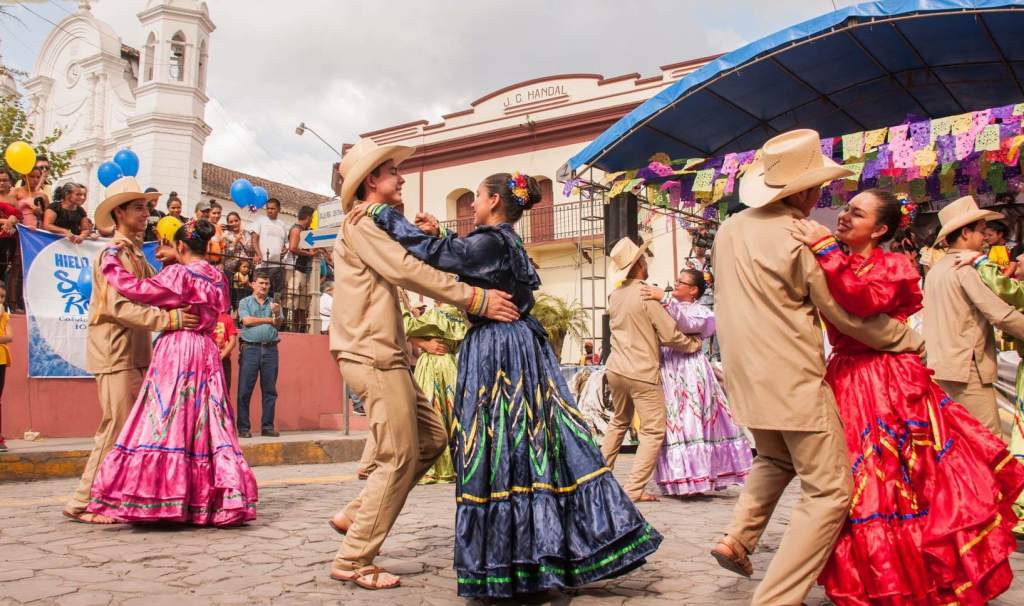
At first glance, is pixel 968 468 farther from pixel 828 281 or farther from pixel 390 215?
pixel 390 215

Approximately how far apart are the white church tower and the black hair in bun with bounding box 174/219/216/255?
2515cm

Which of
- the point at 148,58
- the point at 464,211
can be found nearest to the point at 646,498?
the point at 464,211

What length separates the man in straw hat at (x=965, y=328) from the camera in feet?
17.1

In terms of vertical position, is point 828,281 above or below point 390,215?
below

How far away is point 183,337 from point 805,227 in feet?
12.6

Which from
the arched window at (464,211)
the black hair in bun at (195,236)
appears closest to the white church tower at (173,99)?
the arched window at (464,211)

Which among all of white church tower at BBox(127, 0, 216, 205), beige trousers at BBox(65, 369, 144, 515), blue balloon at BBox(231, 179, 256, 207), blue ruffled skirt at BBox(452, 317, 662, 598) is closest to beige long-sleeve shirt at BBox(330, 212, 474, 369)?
blue ruffled skirt at BBox(452, 317, 662, 598)

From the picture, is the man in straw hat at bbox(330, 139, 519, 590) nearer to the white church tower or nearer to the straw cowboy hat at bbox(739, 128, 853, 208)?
the straw cowboy hat at bbox(739, 128, 853, 208)

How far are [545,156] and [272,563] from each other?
863 inches

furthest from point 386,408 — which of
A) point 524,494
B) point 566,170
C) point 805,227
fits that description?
point 566,170

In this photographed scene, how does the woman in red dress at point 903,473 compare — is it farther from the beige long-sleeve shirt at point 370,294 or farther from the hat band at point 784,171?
the beige long-sleeve shirt at point 370,294

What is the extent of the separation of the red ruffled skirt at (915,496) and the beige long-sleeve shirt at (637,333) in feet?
10.0

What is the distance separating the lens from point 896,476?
3168mm

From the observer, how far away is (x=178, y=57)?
1192 inches
